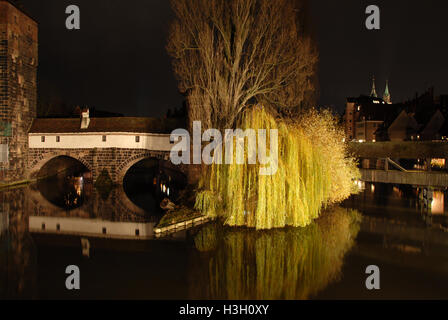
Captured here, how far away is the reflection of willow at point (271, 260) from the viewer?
22.4 ft

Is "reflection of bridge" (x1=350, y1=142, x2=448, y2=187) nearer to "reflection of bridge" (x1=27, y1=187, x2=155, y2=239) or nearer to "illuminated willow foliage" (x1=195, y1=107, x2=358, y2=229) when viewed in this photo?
"illuminated willow foliage" (x1=195, y1=107, x2=358, y2=229)

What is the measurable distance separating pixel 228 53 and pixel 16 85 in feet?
50.6

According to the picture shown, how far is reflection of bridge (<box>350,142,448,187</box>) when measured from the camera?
2348cm

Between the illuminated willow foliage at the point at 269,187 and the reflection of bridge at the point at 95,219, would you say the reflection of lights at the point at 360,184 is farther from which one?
the reflection of bridge at the point at 95,219

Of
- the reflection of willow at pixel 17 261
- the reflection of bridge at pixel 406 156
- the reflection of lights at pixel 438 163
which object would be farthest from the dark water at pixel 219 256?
the reflection of lights at pixel 438 163

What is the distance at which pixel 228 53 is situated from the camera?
15227mm

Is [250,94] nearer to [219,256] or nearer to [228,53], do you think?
[228,53]

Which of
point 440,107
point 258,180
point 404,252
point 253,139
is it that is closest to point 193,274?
point 258,180

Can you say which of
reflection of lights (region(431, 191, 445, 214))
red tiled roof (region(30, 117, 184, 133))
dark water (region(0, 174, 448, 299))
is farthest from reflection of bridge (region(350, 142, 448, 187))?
red tiled roof (region(30, 117, 184, 133))

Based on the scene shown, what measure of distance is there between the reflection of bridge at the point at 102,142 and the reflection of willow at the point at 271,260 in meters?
12.2

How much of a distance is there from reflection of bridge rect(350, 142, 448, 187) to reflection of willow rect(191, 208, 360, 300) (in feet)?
48.6

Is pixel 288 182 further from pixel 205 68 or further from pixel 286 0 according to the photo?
pixel 286 0

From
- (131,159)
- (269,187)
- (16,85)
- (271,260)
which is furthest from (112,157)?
(271,260)

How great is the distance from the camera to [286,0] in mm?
15906
